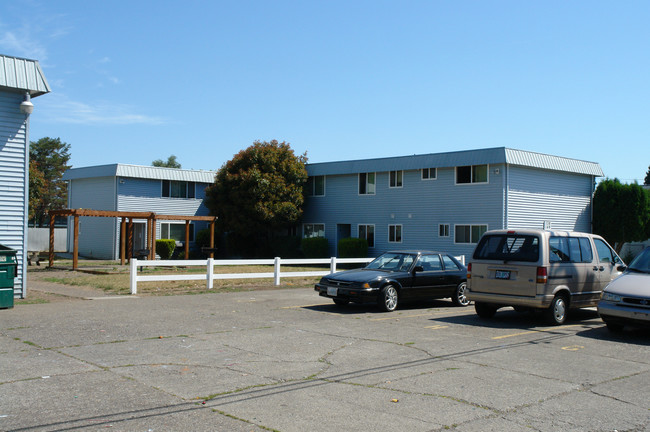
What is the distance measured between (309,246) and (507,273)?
25162mm

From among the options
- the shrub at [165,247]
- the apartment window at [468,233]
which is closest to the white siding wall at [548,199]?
the apartment window at [468,233]

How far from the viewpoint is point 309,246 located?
121 feet

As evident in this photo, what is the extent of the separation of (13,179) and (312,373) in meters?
11.0

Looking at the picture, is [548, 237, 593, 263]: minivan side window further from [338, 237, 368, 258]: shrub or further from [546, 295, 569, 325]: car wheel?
[338, 237, 368, 258]: shrub

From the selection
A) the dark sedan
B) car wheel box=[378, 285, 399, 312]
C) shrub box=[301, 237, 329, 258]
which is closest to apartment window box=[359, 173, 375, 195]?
shrub box=[301, 237, 329, 258]

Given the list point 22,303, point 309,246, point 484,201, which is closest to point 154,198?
point 309,246

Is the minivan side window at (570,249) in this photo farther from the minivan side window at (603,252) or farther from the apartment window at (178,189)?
the apartment window at (178,189)

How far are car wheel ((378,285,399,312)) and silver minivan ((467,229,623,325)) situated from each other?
1865mm

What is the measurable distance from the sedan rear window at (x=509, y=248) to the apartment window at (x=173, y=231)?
97.0 feet

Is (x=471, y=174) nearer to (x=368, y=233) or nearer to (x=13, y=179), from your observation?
(x=368, y=233)

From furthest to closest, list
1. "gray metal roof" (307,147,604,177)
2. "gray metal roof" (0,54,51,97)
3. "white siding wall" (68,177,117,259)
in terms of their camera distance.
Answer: "white siding wall" (68,177,117,259) → "gray metal roof" (307,147,604,177) → "gray metal roof" (0,54,51,97)

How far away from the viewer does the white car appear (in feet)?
34.3

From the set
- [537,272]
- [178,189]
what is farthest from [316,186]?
[537,272]

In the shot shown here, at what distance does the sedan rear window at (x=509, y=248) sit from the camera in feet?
39.4
